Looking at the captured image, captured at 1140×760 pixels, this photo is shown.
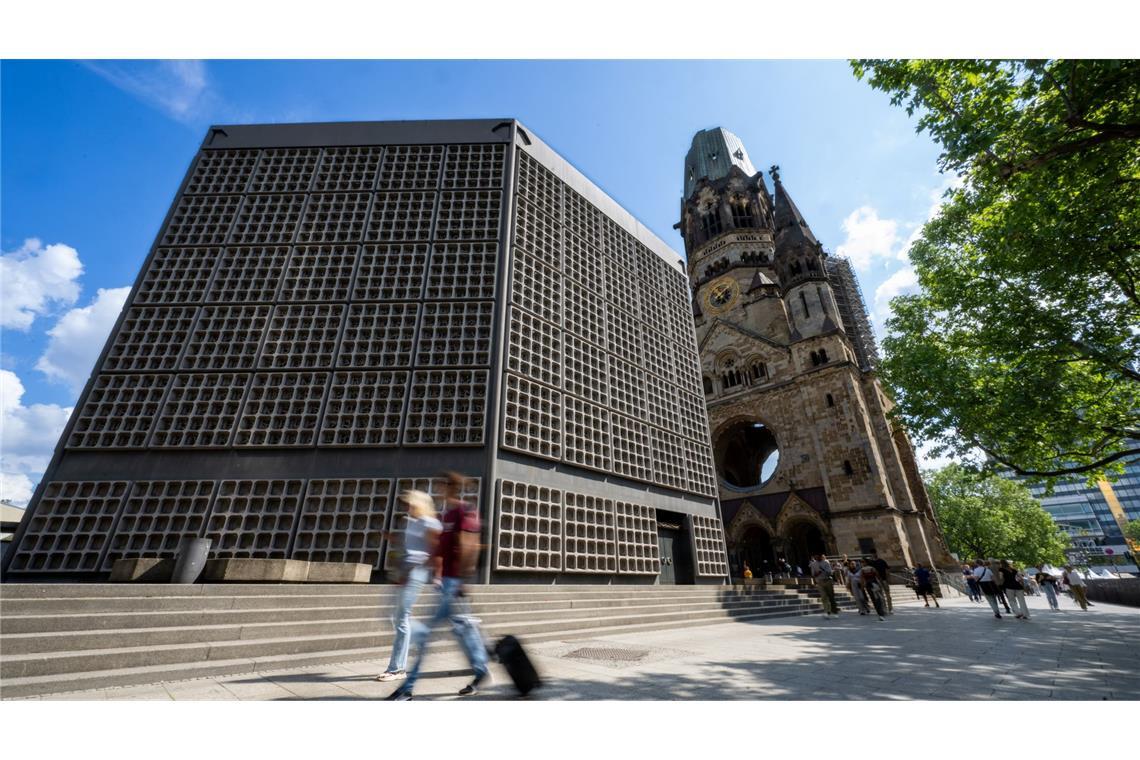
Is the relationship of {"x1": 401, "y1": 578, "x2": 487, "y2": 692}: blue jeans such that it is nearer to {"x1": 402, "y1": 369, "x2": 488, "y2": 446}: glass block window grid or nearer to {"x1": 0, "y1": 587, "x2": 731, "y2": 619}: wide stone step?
{"x1": 0, "y1": 587, "x2": 731, "y2": 619}: wide stone step

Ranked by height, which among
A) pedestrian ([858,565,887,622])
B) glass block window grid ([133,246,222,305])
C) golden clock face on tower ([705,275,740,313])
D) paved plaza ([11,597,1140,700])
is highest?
golden clock face on tower ([705,275,740,313])

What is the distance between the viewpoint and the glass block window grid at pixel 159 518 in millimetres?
10422

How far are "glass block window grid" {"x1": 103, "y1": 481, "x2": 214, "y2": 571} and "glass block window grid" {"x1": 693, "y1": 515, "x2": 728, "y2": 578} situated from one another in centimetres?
1472

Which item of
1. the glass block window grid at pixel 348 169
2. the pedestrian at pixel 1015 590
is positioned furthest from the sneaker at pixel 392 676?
the glass block window grid at pixel 348 169

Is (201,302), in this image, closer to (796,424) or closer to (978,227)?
(978,227)

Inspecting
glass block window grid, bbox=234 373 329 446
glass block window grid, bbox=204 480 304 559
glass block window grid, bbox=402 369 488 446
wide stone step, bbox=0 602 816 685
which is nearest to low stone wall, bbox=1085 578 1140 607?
wide stone step, bbox=0 602 816 685

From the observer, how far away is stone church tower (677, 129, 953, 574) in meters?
26.9

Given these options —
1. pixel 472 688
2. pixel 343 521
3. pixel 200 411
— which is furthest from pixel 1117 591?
pixel 200 411

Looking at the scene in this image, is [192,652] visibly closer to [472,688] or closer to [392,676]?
[392,676]

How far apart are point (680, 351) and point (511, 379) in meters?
10.0

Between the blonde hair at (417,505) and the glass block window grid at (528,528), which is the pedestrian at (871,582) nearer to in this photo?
the glass block window grid at (528,528)

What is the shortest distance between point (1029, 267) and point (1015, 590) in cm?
801

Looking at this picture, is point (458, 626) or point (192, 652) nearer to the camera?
point (458, 626)

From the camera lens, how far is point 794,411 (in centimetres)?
3075
